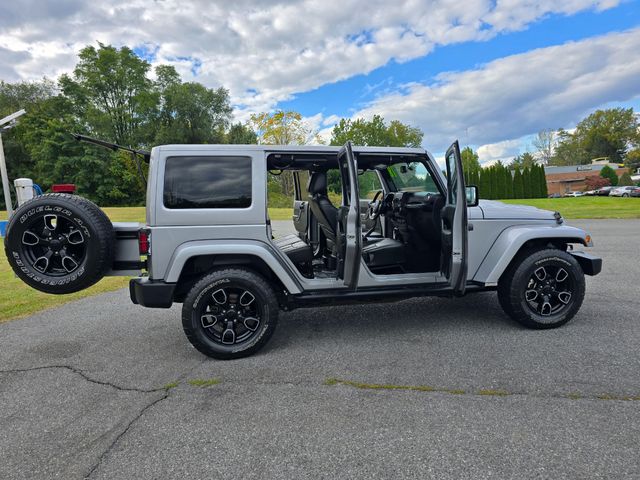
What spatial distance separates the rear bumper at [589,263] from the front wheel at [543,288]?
28cm

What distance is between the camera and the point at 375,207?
4.98 m

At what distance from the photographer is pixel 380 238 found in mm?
4746

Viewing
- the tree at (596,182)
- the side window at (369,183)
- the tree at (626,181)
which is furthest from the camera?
the tree at (596,182)

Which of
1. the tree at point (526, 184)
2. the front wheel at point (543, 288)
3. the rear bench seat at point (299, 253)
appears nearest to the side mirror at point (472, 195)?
the front wheel at point (543, 288)

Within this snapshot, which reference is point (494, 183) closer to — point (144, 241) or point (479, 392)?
point (479, 392)

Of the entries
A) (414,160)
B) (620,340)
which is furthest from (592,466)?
(414,160)

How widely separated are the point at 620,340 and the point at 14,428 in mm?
→ 4922

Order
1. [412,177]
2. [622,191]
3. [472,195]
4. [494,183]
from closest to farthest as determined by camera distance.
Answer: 1. [472,195]
2. [412,177]
3. [494,183]
4. [622,191]

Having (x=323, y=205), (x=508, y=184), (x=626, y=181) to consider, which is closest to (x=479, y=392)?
(x=323, y=205)

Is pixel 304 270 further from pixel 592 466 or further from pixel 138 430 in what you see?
pixel 592 466

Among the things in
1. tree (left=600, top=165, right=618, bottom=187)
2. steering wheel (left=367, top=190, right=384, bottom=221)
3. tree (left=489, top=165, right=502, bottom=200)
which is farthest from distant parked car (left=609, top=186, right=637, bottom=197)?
steering wheel (left=367, top=190, right=384, bottom=221)

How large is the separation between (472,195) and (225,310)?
2613 mm

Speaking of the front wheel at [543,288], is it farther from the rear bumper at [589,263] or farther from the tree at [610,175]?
the tree at [610,175]

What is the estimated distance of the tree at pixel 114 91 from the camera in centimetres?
4603
